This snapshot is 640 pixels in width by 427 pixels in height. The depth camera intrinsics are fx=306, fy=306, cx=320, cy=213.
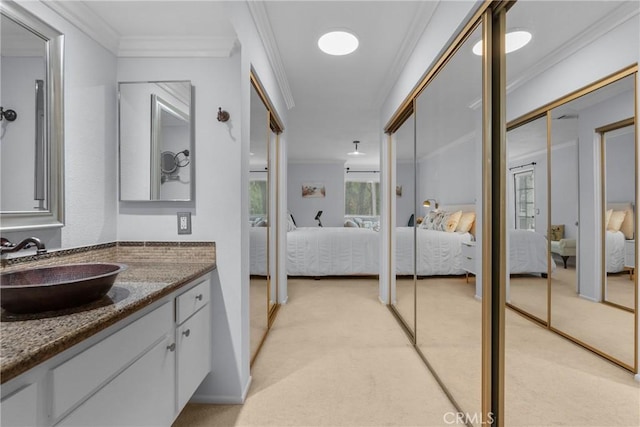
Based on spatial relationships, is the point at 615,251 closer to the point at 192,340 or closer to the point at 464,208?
the point at 464,208

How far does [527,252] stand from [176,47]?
7.06 ft

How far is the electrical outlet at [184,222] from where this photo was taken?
1837 mm

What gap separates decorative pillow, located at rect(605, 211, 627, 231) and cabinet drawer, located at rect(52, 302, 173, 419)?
72.1 inches

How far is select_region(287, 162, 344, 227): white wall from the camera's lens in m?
8.67

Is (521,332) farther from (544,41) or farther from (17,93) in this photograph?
(17,93)

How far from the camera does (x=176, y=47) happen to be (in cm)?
182

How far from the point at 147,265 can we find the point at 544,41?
7.04 feet

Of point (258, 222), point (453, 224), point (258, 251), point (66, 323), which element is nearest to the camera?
point (66, 323)

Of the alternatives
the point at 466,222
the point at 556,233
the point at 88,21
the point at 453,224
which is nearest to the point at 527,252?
the point at 556,233

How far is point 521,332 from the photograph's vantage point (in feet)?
4.28

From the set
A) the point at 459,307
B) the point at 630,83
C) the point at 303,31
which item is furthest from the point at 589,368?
the point at 303,31

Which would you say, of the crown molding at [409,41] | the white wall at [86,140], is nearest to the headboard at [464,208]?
the crown molding at [409,41]

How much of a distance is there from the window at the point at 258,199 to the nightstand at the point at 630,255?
1.98m

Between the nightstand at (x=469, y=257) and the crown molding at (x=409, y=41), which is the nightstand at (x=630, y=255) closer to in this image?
the nightstand at (x=469, y=257)
